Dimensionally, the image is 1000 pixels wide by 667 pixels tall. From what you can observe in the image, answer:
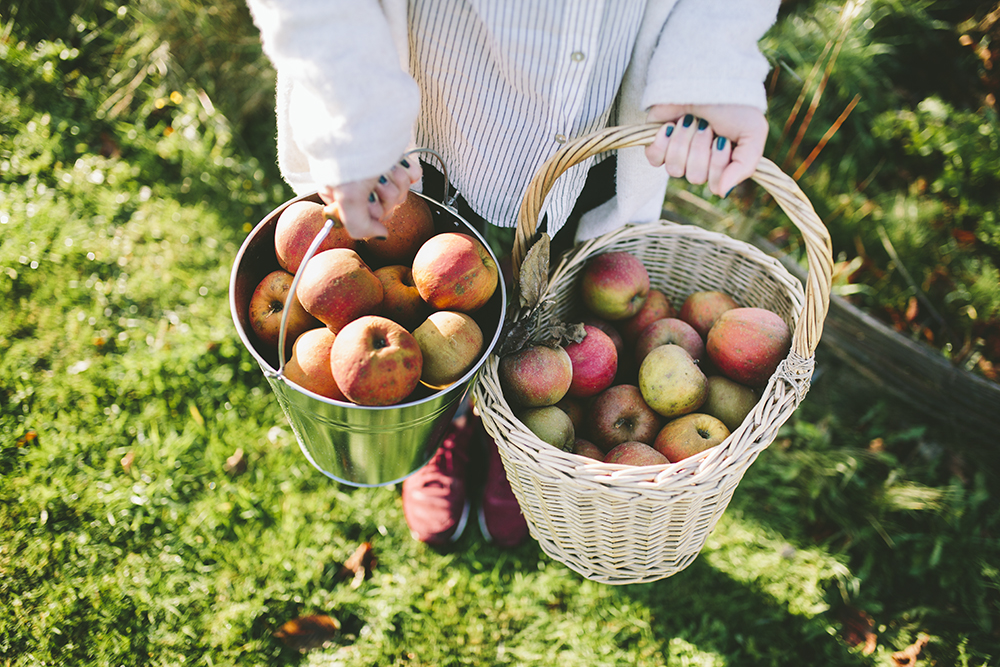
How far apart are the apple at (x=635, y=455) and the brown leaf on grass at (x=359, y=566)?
43.7 inches

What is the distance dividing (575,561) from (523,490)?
32 cm

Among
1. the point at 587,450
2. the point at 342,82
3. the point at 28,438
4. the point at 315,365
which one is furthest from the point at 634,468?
the point at 28,438

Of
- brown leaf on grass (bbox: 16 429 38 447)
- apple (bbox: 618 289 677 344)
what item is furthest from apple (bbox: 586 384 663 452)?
brown leaf on grass (bbox: 16 429 38 447)

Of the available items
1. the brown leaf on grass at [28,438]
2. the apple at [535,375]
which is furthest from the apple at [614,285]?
the brown leaf on grass at [28,438]

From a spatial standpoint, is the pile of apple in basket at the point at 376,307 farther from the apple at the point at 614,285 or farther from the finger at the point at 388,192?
the apple at the point at 614,285

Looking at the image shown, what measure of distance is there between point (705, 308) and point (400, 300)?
1.10 metres

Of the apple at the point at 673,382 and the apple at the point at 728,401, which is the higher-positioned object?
the apple at the point at 673,382

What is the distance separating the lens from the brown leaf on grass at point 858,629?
215 centimetres

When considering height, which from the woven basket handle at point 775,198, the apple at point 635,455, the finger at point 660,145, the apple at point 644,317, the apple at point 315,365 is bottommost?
the apple at point 635,455

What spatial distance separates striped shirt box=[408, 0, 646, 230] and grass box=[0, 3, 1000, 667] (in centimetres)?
146

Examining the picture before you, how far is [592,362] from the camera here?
179 centimetres

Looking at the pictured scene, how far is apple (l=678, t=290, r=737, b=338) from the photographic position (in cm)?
201

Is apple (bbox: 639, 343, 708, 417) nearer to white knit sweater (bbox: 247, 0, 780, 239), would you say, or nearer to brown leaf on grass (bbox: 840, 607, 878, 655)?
white knit sweater (bbox: 247, 0, 780, 239)

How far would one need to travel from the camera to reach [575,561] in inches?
68.2
